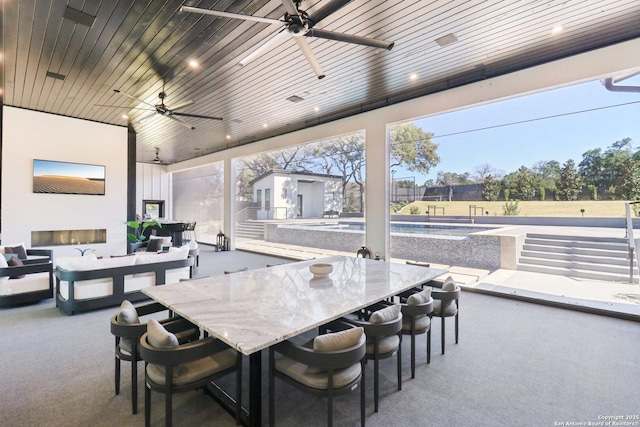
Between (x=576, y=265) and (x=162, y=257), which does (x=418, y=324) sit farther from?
(x=162, y=257)

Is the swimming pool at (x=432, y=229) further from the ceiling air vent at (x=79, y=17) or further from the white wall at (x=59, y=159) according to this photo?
the white wall at (x=59, y=159)

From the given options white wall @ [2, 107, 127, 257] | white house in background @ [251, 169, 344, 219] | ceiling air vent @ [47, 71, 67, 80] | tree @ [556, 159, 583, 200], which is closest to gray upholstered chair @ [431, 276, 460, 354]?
tree @ [556, 159, 583, 200]

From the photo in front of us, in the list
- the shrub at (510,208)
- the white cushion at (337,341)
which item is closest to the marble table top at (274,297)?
the white cushion at (337,341)

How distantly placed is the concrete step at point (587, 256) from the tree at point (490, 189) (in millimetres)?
1077

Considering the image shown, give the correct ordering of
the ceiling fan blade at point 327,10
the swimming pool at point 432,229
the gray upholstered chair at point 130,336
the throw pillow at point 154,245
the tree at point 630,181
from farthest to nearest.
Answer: the throw pillow at point 154,245
the swimming pool at point 432,229
the tree at point 630,181
the ceiling fan blade at point 327,10
the gray upholstered chair at point 130,336

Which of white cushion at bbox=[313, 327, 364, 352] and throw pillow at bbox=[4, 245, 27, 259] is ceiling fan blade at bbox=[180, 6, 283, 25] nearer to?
white cushion at bbox=[313, 327, 364, 352]

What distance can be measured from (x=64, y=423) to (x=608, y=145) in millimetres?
6374

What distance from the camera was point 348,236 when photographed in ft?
24.0

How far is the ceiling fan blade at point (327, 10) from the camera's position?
224 centimetres

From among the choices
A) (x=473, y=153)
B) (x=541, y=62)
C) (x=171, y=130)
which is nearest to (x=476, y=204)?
(x=473, y=153)

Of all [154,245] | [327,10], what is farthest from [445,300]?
[154,245]

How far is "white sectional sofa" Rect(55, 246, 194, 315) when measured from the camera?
380 cm

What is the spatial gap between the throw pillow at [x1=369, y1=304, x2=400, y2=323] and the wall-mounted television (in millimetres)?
7748

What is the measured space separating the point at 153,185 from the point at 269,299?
12.8 m
